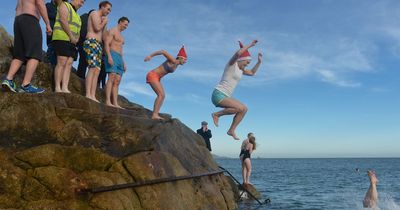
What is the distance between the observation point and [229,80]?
9.18 meters

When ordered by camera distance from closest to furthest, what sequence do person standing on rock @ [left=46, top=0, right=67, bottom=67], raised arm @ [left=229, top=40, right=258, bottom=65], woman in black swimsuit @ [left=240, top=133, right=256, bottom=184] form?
1. raised arm @ [left=229, top=40, right=258, bottom=65]
2. person standing on rock @ [left=46, top=0, right=67, bottom=67]
3. woman in black swimsuit @ [left=240, top=133, right=256, bottom=184]

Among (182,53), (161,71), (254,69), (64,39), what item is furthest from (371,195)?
(64,39)

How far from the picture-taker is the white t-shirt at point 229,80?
361 inches

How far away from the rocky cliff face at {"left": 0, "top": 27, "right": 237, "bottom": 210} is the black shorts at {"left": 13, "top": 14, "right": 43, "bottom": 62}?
36.4 inches

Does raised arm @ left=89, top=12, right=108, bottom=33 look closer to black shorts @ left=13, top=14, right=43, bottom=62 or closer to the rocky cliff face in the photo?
black shorts @ left=13, top=14, right=43, bottom=62

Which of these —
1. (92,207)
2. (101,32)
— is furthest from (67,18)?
(92,207)

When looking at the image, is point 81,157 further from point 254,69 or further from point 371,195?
point 371,195

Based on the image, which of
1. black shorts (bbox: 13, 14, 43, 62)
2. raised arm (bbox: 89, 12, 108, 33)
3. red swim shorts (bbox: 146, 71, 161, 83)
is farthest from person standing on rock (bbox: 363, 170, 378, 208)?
black shorts (bbox: 13, 14, 43, 62)

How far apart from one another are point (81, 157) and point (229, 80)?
3.91 metres

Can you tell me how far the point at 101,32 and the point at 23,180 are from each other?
4.74 metres

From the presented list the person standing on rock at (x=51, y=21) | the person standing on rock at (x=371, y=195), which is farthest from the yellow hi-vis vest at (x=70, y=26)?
the person standing on rock at (x=371, y=195)

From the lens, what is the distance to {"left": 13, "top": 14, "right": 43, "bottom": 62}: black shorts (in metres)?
8.20

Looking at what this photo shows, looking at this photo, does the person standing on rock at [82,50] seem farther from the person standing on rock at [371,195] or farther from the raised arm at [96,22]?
the person standing on rock at [371,195]

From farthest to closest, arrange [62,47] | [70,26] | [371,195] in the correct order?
[371,195] → [70,26] → [62,47]
